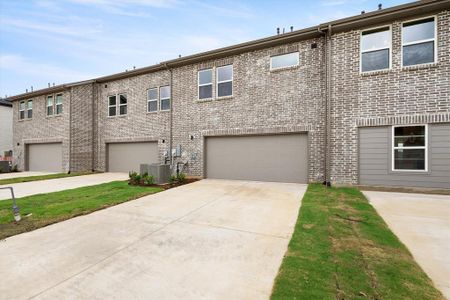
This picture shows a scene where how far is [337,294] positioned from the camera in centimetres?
249

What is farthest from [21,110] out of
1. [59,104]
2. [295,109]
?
[295,109]

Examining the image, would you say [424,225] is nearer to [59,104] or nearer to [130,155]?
[130,155]

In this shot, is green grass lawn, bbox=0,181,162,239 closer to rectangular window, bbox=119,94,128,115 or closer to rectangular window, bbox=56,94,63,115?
rectangular window, bbox=119,94,128,115

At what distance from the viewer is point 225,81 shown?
1179 cm

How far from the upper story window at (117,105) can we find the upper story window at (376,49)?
44.2 feet

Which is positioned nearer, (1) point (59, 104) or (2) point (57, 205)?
(2) point (57, 205)

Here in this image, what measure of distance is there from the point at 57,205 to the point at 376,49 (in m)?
12.1

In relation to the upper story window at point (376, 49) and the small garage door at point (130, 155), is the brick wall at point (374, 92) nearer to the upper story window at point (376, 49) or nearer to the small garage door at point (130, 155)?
the upper story window at point (376, 49)

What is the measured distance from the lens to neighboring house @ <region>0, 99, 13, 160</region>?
21.9 meters

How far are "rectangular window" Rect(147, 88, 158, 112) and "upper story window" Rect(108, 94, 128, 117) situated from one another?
2011 mm

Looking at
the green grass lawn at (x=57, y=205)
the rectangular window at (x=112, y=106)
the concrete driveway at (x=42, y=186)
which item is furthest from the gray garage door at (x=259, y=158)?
the rectangular window at (x=112, y=106)

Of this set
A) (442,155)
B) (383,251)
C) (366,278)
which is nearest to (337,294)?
(366,278)

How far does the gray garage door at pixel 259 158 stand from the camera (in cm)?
1016

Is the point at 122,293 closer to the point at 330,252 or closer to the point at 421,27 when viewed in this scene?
the point at 330,252
